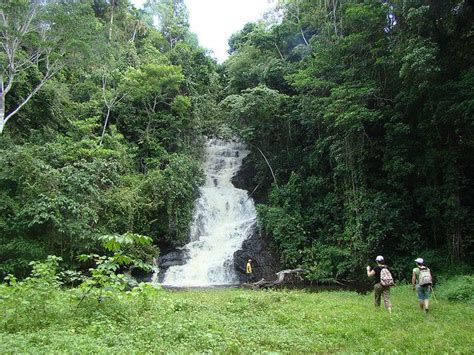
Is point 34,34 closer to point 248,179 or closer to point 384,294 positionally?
point 248,179

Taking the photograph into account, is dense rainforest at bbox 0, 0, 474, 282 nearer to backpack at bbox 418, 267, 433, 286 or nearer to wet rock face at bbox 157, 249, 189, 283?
wet rock face at bbox 157, 249, 189, 283

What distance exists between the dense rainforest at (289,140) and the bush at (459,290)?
8.69 ft

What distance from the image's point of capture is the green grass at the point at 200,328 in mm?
5832

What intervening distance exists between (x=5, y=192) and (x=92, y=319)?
1305 centimetres

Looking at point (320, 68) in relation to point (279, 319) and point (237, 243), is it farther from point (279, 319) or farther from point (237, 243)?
point (279, 319)

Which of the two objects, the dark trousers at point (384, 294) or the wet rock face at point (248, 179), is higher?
the wet rock face at point (248, 179)

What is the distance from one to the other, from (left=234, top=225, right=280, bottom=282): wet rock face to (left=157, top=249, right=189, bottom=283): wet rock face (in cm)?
316

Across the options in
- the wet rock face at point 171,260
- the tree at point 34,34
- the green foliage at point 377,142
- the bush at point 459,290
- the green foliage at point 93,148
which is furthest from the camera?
the wet rock face at point 171,260

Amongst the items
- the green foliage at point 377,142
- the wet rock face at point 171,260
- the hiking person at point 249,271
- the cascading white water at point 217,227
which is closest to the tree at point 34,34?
the wet rock face at point 171,260

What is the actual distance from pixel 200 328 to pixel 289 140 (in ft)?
70.2

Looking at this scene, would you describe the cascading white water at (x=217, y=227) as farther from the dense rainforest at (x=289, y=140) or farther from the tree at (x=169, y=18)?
the tree at (x=169, y=18)

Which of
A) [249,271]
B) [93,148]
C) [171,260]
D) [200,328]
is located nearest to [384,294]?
[200,328]

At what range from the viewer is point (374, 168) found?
2025 centimetres

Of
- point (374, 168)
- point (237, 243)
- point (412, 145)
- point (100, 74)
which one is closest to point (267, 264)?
point (237, 243)
